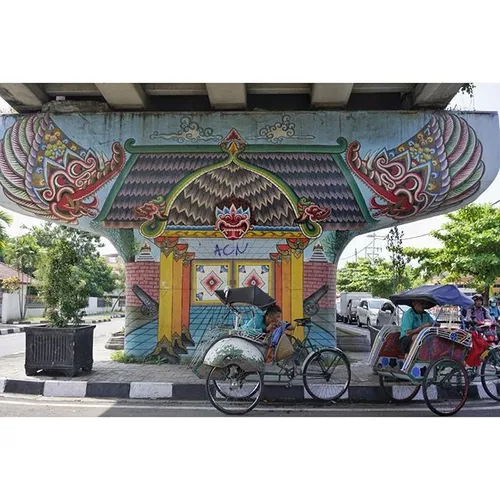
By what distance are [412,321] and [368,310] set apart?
1587 cm

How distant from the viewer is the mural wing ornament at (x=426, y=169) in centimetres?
1014

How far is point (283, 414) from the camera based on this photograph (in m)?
6.61

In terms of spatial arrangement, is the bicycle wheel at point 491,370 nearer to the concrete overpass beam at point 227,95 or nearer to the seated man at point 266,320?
the seated man at point 266,320

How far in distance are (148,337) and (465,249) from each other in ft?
40.6

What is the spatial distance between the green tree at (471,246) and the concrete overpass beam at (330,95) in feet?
31.2

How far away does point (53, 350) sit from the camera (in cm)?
844

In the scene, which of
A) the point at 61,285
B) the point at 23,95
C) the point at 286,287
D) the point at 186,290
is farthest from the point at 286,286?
the point at 23,95

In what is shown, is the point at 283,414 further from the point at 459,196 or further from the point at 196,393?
the point at 459,196

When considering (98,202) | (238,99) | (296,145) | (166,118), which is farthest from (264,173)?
(98,202)

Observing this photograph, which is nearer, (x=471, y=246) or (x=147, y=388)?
(x=147, y=388)

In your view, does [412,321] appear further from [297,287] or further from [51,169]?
[51,169]

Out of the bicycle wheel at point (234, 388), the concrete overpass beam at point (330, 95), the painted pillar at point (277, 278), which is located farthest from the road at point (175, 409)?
the concrete overpass beam at point (330, 95)

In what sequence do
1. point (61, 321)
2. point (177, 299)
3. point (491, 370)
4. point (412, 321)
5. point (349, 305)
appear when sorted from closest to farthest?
1. point (412, 321)
2. point (491, 370)
3. point (61, 321)
4. point (177, 299)
5. point (349, 305)

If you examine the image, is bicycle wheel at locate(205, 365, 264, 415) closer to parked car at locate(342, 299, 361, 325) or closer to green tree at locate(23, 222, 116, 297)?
green tree at locate(23, 222, 116, 297)
